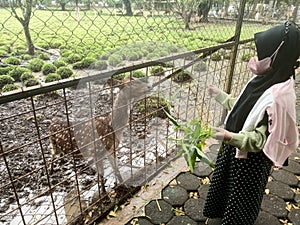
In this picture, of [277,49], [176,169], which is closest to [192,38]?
[277,49]

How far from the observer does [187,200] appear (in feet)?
6.97

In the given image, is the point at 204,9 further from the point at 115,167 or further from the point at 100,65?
the point at 115,167

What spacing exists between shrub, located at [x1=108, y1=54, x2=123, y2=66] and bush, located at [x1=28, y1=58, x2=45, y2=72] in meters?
0.42

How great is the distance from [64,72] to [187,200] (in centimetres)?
143

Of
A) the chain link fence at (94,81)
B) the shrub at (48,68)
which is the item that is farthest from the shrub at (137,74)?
A: the shrub at (48,68)

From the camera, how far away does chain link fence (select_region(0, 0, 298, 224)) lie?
115 centimetres

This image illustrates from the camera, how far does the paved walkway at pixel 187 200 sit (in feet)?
6.37

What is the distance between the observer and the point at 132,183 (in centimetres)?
230

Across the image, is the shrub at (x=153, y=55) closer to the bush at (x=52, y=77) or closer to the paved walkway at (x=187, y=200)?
the bush at (x=52, y=77)

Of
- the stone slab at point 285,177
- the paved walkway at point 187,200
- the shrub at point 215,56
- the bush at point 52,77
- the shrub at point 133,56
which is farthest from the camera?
the shrub at point 215,56

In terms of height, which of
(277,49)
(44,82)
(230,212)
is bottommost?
(230,212)

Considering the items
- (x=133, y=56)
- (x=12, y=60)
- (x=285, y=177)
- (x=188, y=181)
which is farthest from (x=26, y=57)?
(x=285, y=177)

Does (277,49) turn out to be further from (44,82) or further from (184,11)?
(44,82)

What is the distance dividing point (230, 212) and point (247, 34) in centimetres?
223
